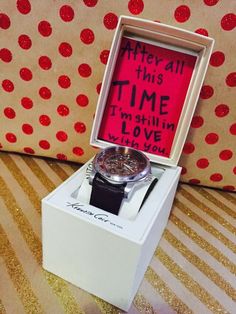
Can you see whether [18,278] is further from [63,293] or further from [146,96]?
[146,96]

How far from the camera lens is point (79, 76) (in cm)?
68

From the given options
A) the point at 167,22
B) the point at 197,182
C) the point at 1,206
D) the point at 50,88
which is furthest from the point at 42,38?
the point at 197,182

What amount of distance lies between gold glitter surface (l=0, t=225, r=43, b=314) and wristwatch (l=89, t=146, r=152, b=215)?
0.18 meters

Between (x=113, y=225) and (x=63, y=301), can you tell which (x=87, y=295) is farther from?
(x=113, y=225)

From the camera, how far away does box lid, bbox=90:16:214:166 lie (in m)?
0.54

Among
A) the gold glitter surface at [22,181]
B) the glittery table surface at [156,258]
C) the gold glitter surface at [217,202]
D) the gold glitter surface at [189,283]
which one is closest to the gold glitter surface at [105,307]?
the glittery table surface at [156,258]

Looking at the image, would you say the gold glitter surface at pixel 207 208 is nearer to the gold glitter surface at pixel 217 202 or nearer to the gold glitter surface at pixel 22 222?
the gold glitter surface at pixel 217 202

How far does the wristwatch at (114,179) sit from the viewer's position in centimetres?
49

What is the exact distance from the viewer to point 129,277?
0.46 metres

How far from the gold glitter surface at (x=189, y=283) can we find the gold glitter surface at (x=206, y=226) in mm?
123

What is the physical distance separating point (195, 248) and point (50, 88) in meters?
0.46

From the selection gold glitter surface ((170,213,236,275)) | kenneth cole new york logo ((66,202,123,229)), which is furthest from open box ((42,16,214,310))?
gold glitter surface ((170,213,236,275))

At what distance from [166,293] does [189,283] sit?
49 millimetres

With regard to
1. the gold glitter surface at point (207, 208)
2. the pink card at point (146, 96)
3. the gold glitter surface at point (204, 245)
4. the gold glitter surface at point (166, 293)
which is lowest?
the gold glitter surface at point (166, 293)
